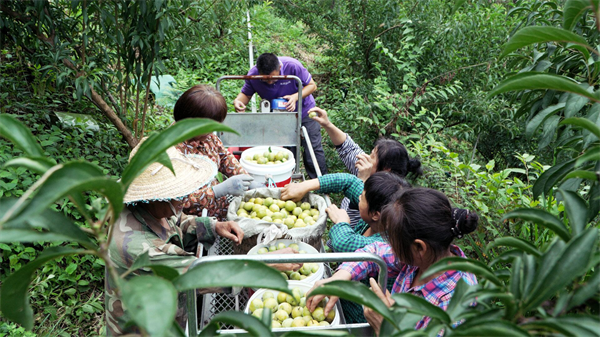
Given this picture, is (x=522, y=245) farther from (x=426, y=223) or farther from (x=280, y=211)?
(x=280, y=211)

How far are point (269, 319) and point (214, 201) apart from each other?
6.97ft

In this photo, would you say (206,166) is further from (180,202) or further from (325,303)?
(325,303)

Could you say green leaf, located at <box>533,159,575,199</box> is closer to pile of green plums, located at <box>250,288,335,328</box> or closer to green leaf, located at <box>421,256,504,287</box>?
green leaf, located at <box>421,256,504,287</box>

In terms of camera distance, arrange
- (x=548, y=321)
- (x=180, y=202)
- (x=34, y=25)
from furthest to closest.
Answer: (x=34, y=25)
(x=180, y=202)
(x=548, y=321)

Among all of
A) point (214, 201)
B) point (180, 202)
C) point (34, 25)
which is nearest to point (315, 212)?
point (214, 201)

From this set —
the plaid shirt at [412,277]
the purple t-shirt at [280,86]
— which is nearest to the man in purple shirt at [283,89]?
the purple t-shirt at [280,86]

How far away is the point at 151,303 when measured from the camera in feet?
1.96

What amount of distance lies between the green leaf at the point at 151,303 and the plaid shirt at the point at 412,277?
1.21 m

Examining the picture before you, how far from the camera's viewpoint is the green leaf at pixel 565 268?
700 millimetres

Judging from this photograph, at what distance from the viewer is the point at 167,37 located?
153 inches

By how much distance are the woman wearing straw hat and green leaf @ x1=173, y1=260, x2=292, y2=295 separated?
1026 mm

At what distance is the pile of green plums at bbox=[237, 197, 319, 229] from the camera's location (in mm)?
2496

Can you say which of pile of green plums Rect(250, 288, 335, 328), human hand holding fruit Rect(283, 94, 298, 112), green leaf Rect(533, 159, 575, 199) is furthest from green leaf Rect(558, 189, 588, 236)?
human hand holding fruit Rect(283, 94, 298, 112)

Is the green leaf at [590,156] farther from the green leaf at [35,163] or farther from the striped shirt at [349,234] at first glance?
the striped shirt at [349,234]
